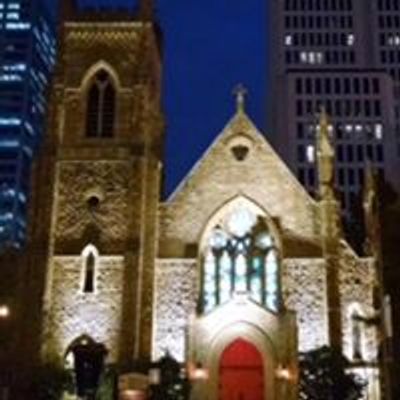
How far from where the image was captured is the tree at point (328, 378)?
3612cm

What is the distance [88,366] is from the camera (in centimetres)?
1914

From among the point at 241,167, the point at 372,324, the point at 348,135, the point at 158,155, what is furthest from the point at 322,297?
the point at 348,135

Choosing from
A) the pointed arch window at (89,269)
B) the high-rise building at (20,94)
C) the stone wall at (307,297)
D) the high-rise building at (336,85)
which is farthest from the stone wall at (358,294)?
the high-rise building at (20,94)

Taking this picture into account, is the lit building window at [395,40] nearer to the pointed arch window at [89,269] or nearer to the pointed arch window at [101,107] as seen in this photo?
the pointed arch window at [101,107]

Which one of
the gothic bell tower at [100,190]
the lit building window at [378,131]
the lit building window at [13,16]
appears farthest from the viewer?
the lit building window at [13,16]

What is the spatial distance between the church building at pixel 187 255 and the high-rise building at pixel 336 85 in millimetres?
58693

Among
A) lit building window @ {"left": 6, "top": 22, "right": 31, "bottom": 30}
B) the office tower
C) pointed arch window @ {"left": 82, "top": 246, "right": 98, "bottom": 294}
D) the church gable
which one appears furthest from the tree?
lit building window @ {"left": 6, "top": 22, "right": 31, "bottom": 30}

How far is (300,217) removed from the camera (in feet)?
136

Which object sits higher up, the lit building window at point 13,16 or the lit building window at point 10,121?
the lit building window at point 13,16

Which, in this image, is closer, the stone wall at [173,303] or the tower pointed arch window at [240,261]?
the stone wall at [173,303]

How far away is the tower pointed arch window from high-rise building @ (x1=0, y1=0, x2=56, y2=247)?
10906 cm

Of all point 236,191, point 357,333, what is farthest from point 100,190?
point 357,333

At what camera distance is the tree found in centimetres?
3612

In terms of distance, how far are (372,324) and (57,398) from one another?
13954 millimetres
